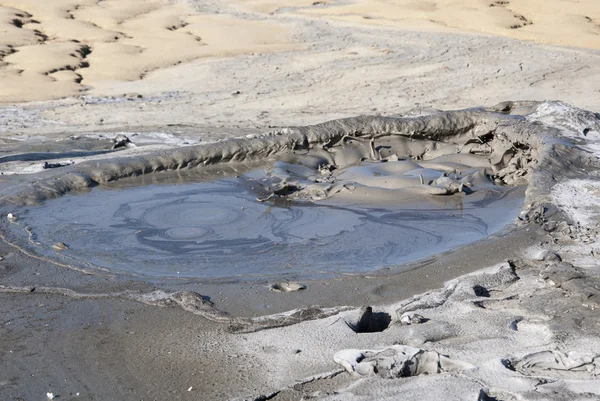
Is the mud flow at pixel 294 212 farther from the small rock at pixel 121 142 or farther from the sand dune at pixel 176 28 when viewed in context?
the sand dune at pixel 176 28

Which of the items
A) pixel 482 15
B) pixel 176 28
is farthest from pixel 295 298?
pixel 482 15

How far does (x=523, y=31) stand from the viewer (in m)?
13.7

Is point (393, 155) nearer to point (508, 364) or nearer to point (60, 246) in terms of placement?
point (60, 246)

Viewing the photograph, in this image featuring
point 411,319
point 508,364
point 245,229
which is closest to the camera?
point 508,364

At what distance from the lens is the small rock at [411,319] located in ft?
12.1

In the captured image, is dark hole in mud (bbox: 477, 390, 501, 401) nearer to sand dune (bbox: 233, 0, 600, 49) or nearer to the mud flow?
the mud flow

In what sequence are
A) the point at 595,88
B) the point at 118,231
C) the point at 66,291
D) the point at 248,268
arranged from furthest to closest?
the point at 595,88
the point at 118,231
the point at 248,268
the point at 66,291

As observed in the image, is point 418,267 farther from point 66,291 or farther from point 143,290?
point 66,291

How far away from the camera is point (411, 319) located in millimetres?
3707

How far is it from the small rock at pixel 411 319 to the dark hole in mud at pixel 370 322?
106 millimetres

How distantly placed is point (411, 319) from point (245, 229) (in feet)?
6.02

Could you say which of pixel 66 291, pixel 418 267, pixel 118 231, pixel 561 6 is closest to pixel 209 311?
pixel 66 291

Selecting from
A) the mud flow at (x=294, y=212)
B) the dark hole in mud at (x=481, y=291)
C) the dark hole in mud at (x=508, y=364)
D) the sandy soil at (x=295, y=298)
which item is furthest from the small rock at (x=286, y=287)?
the dark hole in mud at (x=508, y=364)

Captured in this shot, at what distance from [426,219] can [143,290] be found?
2.06 m
